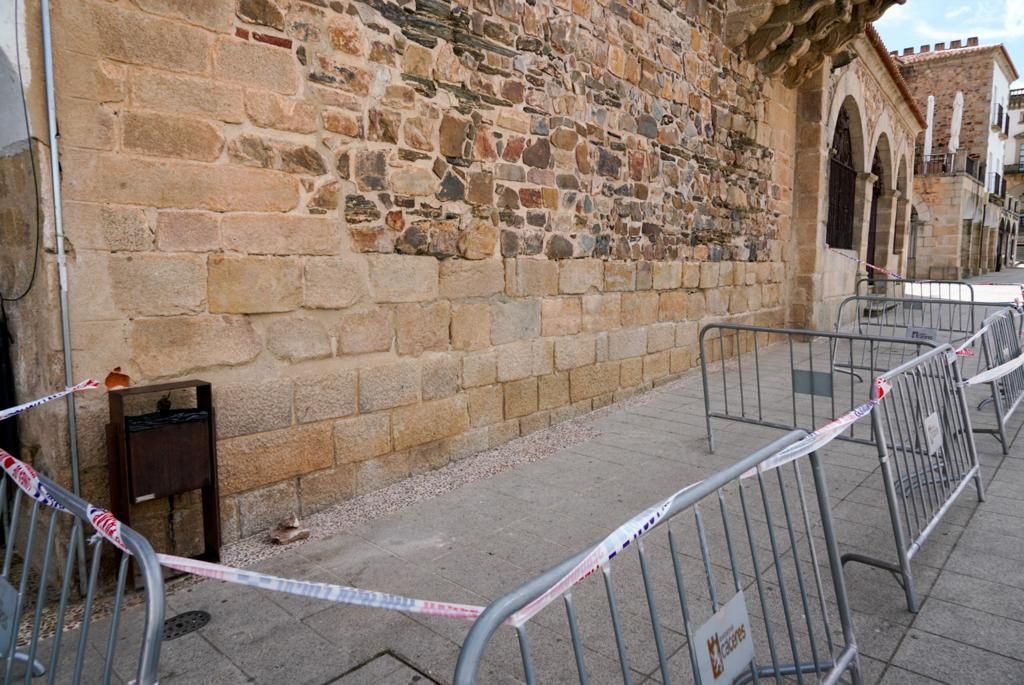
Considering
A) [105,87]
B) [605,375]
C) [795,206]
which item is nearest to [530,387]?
[605,375]

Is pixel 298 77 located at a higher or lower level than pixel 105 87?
higher

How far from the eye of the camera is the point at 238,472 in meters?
3.30

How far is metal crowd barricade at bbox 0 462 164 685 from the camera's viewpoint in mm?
1321

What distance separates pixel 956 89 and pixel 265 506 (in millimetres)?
35594

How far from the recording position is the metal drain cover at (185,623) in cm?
252

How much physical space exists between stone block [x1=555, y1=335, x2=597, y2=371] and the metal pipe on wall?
139 inches

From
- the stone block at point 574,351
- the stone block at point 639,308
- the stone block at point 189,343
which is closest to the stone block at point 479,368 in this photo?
the stone block at point 574,351

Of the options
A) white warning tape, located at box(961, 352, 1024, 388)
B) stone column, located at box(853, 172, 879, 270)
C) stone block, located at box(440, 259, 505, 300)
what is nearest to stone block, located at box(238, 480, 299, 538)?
stone block, located at box(440, 259, 505, 300)

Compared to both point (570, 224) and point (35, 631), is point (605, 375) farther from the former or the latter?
point (35, 631)

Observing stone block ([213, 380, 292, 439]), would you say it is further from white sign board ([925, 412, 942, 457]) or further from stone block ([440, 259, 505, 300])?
white sign board ([925, 412, 942, 457])

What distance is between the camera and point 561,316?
5.48m

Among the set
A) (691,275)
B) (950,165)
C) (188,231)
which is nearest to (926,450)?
(188,231)

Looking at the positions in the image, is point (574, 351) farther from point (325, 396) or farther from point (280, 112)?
point (280, 112)

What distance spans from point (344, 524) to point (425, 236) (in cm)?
183
